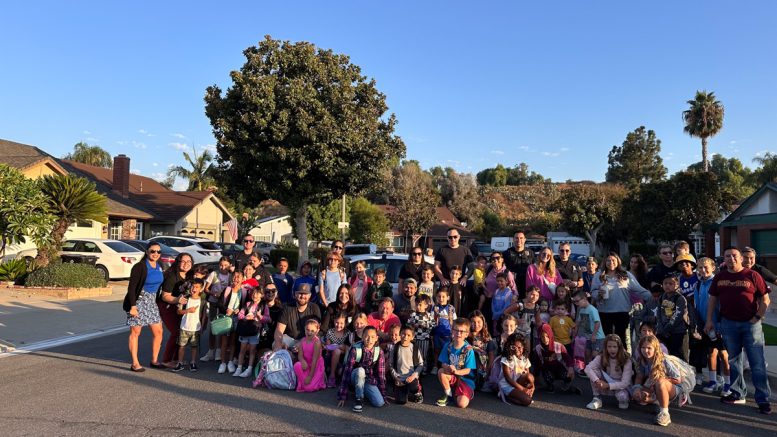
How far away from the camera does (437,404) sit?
19.5 feet

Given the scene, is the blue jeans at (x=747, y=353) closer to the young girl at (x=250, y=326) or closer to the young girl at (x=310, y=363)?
the young girl at (x=310, y=363)

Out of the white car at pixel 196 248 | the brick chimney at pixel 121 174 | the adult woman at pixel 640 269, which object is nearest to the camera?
the adult woman at pixel 640 269

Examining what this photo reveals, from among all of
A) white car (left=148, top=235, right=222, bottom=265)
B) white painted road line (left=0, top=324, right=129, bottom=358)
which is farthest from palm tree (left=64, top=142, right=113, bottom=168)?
white painted road line (left=0, top=324, right=129, bottom=358)

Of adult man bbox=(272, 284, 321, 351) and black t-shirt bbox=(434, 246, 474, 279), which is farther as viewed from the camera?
black t-shirt bbox=(434, 246, 474, 279)

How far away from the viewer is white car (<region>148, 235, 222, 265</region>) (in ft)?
70.6

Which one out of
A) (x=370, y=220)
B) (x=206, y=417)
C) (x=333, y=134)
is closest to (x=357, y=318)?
(x=206, y=417)

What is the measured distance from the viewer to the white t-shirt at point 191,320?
23.6ft

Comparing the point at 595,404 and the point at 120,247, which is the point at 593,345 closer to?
the point at 595,404

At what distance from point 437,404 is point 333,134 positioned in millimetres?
15352

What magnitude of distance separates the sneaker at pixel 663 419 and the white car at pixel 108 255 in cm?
1607

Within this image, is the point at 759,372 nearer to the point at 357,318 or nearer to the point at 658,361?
the point at 658,361

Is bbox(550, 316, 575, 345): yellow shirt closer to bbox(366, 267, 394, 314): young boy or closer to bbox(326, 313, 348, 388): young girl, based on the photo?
bbox(366, 267, 394, 314): young boy

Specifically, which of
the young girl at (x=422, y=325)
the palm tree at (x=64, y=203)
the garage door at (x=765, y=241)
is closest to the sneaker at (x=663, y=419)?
the young girl at (x=422, y=325)

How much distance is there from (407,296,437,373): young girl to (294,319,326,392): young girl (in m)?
1.18
